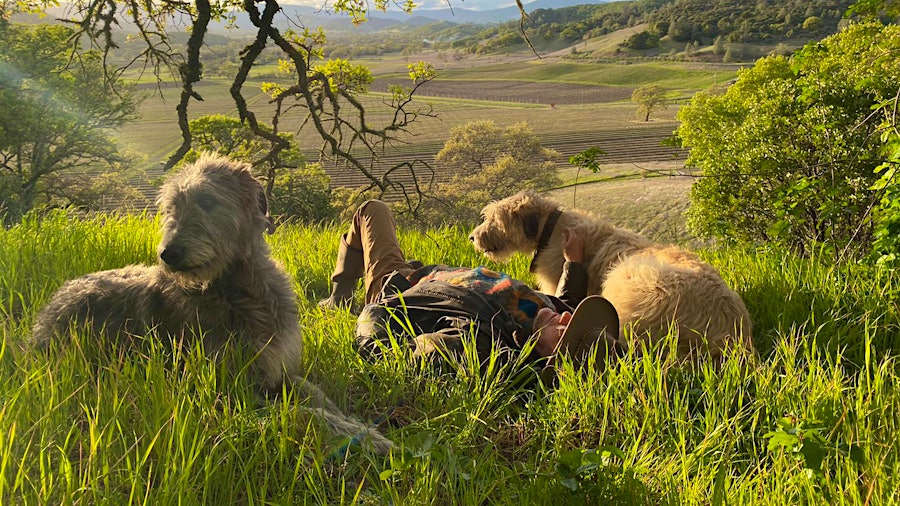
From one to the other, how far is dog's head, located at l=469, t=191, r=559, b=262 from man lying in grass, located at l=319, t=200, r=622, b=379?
100cm

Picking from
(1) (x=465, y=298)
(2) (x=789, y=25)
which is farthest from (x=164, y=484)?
(2) (x=789, y=25)

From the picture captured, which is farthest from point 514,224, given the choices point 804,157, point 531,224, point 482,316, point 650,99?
point 650,99

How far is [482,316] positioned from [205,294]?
174 cm

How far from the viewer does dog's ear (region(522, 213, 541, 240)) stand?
5.96 meters

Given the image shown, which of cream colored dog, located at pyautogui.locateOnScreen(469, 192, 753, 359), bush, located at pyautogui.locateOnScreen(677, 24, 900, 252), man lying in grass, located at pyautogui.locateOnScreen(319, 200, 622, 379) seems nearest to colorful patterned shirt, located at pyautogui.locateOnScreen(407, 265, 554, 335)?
man lying in grass, located at pyautogui.locateOnScreen(319, 200, 622, 379)

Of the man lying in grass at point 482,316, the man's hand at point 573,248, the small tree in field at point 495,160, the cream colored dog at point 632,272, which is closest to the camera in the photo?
the man lying in grass at point 482,316

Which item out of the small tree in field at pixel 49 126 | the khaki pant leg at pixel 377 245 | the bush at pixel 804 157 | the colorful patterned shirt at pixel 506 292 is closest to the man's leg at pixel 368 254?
the khaki pant leg at pixel 377 245

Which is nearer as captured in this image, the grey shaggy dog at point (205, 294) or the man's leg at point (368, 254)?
the grey shaggy dog at point (205, 294)

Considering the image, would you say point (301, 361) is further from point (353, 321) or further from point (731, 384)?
point (731, 384)

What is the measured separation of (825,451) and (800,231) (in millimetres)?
6136

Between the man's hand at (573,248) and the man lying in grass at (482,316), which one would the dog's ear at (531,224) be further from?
the man lying in grass at (482,316)

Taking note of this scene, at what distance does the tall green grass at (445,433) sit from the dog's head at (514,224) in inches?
109

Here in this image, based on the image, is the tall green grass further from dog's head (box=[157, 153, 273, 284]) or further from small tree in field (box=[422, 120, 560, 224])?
small tree in field (box=[422, 120, 560, 224])

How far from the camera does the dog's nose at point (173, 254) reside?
280 cm
